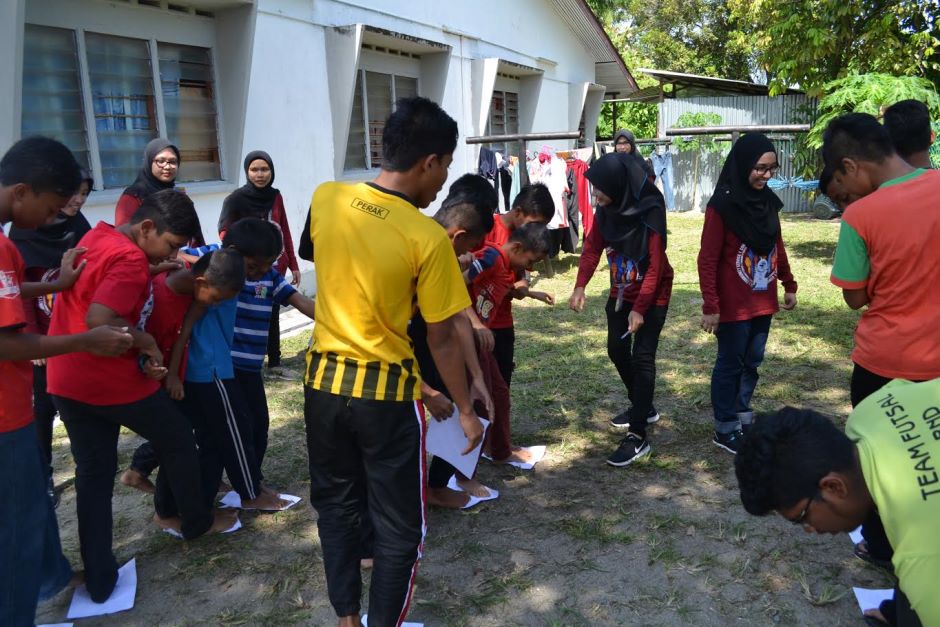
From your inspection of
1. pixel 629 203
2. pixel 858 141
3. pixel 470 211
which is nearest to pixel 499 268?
pixel 470 211

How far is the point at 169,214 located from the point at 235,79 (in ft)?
16.4

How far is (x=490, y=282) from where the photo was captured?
3.60m

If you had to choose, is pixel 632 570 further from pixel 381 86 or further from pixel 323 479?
pixel 381 86

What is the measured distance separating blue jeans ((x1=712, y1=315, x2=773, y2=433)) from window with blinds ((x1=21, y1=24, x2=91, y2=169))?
5.21m

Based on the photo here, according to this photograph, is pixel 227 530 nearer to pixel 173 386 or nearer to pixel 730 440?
pixel 173 386

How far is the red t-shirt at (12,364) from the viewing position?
204cm

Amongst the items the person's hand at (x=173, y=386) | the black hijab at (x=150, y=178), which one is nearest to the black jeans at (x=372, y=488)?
the person's hand at (x=173, y=386)

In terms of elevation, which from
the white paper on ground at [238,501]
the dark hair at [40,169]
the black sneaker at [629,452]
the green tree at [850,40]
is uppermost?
the green tree at [850,40]

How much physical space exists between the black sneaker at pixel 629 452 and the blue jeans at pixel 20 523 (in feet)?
9.34

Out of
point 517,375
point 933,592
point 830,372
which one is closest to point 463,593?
point 933,592

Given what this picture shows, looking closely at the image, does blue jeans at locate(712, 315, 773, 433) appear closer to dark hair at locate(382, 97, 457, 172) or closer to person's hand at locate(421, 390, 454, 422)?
person's hand at locate(421, 390, 454, 422)

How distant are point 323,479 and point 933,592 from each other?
1737 mm

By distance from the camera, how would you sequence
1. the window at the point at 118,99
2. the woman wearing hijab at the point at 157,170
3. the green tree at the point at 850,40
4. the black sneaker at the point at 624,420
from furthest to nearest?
the green tree at the point at 850,40
the window at the point at 118,99
the black sneaker at the point at 624,420
the woman wearing hijab at the point at 157,170

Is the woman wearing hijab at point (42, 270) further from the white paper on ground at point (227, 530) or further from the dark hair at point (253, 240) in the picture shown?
the dark hair at point (253, 240)
